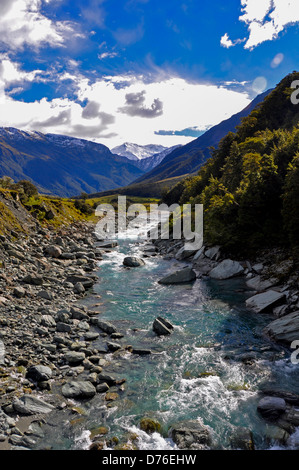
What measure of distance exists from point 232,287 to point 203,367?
46.9ft

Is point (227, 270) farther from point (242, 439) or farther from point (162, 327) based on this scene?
point (242, 439)

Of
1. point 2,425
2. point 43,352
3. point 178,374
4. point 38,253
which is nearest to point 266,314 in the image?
point 178,374

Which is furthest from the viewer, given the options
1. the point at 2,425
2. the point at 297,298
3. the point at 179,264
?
the point at 179,264

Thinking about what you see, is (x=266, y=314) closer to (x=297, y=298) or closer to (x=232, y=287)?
(x=297, y=298)

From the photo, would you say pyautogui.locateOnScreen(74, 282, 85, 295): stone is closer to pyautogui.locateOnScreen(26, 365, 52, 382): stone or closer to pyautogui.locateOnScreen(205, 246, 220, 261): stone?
pyautogui.locateOnScreen(26, 365, 52, 382): stone

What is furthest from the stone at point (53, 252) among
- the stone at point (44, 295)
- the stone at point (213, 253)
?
the stone at point (213, 253)

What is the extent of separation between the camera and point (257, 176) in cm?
3284

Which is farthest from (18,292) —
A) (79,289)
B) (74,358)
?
(74,358)

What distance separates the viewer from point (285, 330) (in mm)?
17047

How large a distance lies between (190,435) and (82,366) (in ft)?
21.2

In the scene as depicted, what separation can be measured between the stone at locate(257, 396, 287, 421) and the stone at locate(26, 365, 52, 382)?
9515mm

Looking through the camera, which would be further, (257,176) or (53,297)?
(257,176)

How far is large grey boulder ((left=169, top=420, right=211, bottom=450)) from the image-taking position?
9.77 m

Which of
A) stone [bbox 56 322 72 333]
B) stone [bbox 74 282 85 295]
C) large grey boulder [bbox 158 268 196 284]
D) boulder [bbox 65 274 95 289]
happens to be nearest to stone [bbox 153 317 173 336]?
stone [bbox 56 322 72 333]
